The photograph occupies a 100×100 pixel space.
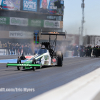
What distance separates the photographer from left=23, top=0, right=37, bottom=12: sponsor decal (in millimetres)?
50669

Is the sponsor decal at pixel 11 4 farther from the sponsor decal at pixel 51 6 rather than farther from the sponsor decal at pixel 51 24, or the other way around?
the sponsor decal at pixel 51 24

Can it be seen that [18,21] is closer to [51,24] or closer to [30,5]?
[30,5]

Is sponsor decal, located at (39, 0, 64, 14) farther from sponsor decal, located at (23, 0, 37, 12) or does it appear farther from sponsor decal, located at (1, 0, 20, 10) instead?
sponsor decal, located at (1, 0, 20, 10)

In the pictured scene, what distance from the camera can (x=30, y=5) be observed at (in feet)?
168

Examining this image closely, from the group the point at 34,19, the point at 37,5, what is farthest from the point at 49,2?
the point at 34,19

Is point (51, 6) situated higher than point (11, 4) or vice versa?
point (51, 6)

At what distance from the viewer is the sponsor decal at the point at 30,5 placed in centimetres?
5067

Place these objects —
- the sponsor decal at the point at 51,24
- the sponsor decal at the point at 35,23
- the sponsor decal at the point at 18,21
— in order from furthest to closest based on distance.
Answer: the sponsor decal at the point at 51,24, the sponsor decal at the point at 18,21, the sponsor decal at the point at 35,23

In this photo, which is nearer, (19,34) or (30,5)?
(19,34)

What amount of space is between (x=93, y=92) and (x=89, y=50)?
84.5 feet

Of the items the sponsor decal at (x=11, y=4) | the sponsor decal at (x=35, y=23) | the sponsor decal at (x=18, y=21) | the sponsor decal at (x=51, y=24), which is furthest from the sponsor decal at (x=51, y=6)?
the sponsor decal at (x=11, y=4)

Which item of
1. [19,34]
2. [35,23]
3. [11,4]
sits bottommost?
[19,34]

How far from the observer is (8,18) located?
49094 millimetres

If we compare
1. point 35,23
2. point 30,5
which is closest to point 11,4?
point 30,5
